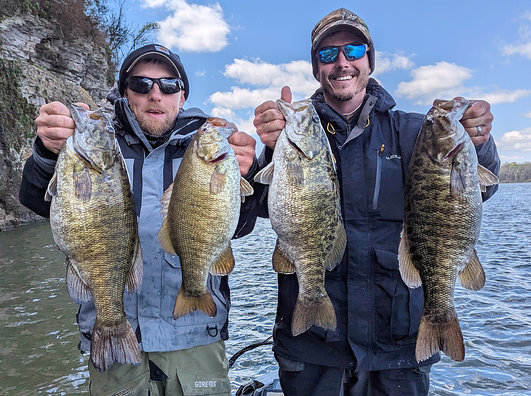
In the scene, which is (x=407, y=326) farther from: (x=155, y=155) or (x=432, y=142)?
(x=155, y=155)

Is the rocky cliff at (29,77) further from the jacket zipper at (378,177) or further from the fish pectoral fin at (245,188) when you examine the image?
the jacket zipper at (378,177)

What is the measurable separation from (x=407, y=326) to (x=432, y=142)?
4.57 ft

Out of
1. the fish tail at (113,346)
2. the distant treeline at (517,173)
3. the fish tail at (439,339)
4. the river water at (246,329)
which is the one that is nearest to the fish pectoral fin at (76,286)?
the fish tail at (113,346)

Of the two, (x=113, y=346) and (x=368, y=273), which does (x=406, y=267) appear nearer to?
(x=368, y=273)

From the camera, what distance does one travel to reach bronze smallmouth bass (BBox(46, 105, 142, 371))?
2.77 meters

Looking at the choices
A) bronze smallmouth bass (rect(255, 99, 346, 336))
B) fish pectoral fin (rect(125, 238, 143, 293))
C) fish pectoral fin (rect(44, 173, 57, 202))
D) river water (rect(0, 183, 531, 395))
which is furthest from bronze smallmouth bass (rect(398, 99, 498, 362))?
river water (rect(0, 183, 531, 395))

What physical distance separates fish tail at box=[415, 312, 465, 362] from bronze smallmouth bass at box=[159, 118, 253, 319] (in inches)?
57.5

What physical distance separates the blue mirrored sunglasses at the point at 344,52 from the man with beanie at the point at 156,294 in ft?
3.69

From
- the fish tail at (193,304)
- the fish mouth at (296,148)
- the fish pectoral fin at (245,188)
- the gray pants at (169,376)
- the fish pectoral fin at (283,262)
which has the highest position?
the fish mouth at (296,148)

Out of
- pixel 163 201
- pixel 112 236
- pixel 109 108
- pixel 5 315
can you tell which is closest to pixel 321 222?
pixel 163 201

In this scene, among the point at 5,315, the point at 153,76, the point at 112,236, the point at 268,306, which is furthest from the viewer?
the point at 268,306

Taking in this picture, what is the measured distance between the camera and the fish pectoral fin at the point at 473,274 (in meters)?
3.01

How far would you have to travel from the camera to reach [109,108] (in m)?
3.48

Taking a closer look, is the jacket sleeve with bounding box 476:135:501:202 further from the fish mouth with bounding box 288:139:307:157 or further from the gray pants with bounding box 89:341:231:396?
the gray pants with bounding box 89:341:231:396
